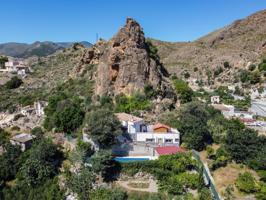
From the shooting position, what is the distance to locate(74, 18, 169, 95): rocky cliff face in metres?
39.3

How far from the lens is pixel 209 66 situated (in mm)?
80938

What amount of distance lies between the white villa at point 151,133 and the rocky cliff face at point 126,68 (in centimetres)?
864

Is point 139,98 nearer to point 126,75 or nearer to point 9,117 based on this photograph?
point 126,75

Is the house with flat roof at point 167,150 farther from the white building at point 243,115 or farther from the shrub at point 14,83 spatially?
the shrub at point 14,83

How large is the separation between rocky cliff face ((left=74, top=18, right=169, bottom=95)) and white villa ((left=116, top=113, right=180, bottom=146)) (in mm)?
8637

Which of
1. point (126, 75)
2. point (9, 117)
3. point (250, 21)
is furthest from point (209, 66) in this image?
point (9, 117)

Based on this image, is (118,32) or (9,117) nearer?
(118,32)

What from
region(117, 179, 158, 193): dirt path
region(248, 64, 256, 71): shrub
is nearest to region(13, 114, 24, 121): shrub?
region(117, 179, 158, 193): dirt path

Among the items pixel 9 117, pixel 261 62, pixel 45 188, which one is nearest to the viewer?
pixel 45 188

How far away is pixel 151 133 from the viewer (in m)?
30.3

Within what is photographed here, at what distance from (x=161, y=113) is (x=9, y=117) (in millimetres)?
25059

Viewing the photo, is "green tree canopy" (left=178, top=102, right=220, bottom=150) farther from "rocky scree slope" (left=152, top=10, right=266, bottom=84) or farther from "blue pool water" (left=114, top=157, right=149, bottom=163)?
"rocky scree slope" (left=152, top=10, right=266, bottom=84)

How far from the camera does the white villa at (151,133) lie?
3003 cm

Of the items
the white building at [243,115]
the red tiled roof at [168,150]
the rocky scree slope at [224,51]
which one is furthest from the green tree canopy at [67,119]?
the rocky scree slope at [224,51]
